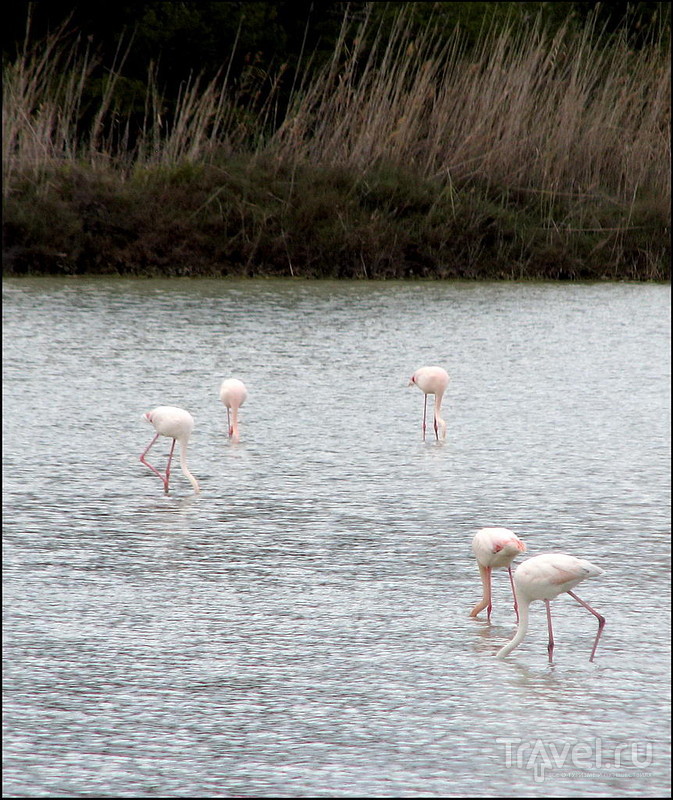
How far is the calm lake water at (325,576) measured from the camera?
8.87 ft

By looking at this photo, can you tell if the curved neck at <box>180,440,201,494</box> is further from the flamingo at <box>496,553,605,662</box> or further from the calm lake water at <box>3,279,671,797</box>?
the flamingo at <box>496,553,605,662</box>

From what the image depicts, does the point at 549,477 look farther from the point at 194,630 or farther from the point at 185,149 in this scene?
the point at 185,149

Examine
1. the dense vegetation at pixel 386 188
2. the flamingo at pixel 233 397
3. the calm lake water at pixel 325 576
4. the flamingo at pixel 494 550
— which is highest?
the dense vegetation at pixel 386 188

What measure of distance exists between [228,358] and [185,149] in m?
7.01

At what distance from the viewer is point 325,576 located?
3900 millimetres

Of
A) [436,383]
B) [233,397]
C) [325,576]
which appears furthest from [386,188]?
[325,576]

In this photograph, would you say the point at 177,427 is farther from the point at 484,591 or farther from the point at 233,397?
the point at 484,591

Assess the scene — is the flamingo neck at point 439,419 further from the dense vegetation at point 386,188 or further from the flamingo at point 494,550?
the dense vegetation at point 386,188

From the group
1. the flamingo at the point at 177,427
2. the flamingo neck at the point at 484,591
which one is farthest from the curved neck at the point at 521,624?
the flamingo at the point at 177,427

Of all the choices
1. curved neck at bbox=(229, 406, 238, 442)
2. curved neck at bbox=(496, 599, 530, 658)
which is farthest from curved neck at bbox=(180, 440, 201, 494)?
curved neck at bbox=(496, 599, 530, 658)

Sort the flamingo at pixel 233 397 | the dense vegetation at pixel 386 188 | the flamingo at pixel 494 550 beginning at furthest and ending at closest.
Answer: the dense vegetation at pixel 386 188 < the flamingo at pixel 233 397 < the flamingo at pixel 494 550

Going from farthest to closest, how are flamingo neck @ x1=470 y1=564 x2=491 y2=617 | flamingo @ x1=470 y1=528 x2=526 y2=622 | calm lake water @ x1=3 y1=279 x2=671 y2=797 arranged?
flamingo neck @ x1=470 y1=564 x2=491 y2=617, flamingo @ x1=470 y1=528 x2=526 y2=622, calm lake water @ x1=3 y1=279 x2=671 y2=797

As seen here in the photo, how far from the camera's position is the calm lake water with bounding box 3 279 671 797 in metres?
2.71

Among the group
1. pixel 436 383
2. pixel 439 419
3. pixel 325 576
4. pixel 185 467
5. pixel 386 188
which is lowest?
pixel 325 576
